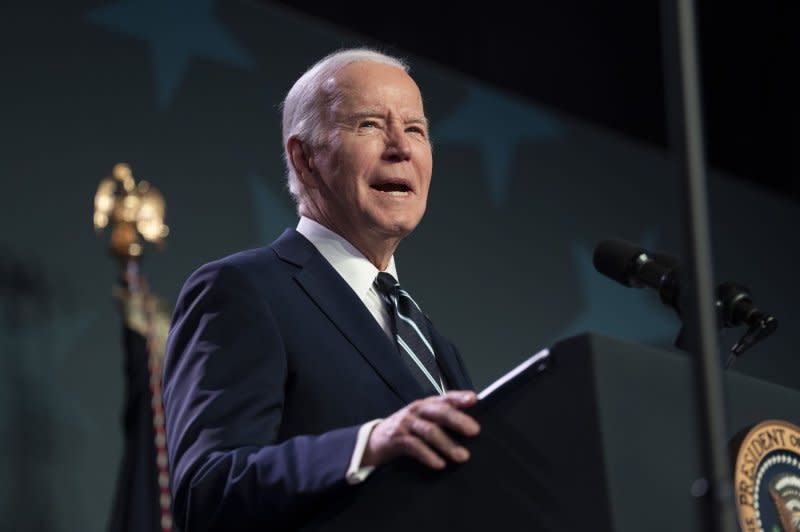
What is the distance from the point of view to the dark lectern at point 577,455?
1.25 m

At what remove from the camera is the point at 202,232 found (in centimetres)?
442

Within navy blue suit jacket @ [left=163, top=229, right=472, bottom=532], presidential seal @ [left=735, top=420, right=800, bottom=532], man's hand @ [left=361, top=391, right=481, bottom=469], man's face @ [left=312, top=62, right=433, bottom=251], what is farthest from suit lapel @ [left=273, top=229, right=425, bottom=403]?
presidential seal @ [left=735, top=420, right=800, bottom=532]

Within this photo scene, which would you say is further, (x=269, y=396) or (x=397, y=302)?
(x=397, y=302)

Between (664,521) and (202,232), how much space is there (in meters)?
3.32

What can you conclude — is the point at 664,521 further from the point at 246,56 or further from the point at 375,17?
the point at 375,17

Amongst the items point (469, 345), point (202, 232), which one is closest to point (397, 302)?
point (202, 232)

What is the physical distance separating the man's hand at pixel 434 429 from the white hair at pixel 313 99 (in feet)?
2.75

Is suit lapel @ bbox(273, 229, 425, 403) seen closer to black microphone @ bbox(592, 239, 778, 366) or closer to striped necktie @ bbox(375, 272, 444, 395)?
striped necktie @ bbox(375, 272, 444, 395)

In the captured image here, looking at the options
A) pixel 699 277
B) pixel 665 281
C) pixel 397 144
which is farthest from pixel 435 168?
pixel 699 277


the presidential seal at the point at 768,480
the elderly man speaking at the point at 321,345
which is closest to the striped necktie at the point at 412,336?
the elderly man speaking at the point at 321,345

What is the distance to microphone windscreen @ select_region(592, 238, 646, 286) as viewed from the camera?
1.85 meters

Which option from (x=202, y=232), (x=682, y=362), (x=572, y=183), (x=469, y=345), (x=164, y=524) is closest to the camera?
(x=682, y=362)

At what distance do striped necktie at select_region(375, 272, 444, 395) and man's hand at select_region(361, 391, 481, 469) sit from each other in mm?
401

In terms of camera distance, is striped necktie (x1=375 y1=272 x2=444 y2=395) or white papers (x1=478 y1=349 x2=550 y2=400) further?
striped necktie (x1=375 y1=272 x2=444 y2=395)
